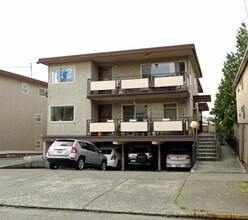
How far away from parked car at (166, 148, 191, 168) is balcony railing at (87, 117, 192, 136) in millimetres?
1812

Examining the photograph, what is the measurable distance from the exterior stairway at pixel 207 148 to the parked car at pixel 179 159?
149 centimetres

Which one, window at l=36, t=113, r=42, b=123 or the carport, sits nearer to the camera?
the carport

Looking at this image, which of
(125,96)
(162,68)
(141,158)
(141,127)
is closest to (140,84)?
(125,96)

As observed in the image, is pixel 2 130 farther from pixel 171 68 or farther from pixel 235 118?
pixel 235 118

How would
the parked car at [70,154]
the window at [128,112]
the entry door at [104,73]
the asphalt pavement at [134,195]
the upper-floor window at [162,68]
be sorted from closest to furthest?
the asphalt pavement at [134,195]
the parked car at [70,154]
the upper-floor window at [162,68]
the window at [128,112]
the entry door at [104,73]

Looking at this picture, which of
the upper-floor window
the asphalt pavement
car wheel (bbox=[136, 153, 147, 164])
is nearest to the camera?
the asphalt pavement

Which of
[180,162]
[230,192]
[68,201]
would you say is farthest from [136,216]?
[180,162]

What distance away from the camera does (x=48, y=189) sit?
9.30 metres

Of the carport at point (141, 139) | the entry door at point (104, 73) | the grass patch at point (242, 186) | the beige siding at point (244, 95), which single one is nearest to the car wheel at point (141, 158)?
the carport at point (141, 139)

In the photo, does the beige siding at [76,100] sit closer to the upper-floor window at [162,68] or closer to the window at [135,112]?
the window at [135,112]

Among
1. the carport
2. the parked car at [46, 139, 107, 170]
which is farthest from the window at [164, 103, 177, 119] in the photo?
the parked car at [46, 139, 107, 170]

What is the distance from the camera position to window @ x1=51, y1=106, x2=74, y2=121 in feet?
75.4

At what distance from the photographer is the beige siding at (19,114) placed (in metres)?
27.1

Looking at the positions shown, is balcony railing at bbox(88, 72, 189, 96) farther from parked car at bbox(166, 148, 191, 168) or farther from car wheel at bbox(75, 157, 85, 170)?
car wheel at bbox(75, 157, 85, 170)
